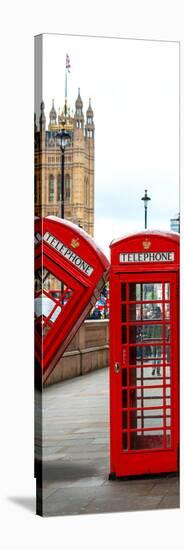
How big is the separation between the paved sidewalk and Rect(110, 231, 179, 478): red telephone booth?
129 mm

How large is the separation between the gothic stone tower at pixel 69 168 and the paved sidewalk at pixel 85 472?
1543mm

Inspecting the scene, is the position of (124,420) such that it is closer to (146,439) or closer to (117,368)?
(146,439)

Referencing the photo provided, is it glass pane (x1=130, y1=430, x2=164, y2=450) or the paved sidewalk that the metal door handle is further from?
glass pane (x1=130, y1=430, x2=164, y2=450)

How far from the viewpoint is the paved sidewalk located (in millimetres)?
12305

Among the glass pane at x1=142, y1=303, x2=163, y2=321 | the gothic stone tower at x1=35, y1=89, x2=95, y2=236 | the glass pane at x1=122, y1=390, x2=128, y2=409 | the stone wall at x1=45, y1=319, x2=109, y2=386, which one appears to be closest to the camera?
the gothic stone tower at x1=35, y1=89, x2=95, y2=236

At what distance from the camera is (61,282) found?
12.7 meters

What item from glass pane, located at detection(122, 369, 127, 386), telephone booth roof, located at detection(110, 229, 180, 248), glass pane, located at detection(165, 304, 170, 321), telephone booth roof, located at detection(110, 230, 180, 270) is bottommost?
glass pane, located at detection(122, 369, 127, 386)

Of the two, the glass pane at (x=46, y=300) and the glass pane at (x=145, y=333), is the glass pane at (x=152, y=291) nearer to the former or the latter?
the glass pane at (x=145, y=333)

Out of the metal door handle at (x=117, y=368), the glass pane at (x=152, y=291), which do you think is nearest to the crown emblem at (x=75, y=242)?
the glass pane at (x=152, y=291)

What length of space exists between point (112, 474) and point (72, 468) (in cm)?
39

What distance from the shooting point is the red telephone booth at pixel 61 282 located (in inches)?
485

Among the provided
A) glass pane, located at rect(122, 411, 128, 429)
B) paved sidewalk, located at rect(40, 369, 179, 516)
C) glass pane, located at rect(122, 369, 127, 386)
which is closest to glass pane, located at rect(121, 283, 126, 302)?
glass pane, located at rect(122, 369, 127, 386)

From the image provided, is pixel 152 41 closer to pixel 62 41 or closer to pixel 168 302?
pixel 62 41

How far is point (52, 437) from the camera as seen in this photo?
12.4m
